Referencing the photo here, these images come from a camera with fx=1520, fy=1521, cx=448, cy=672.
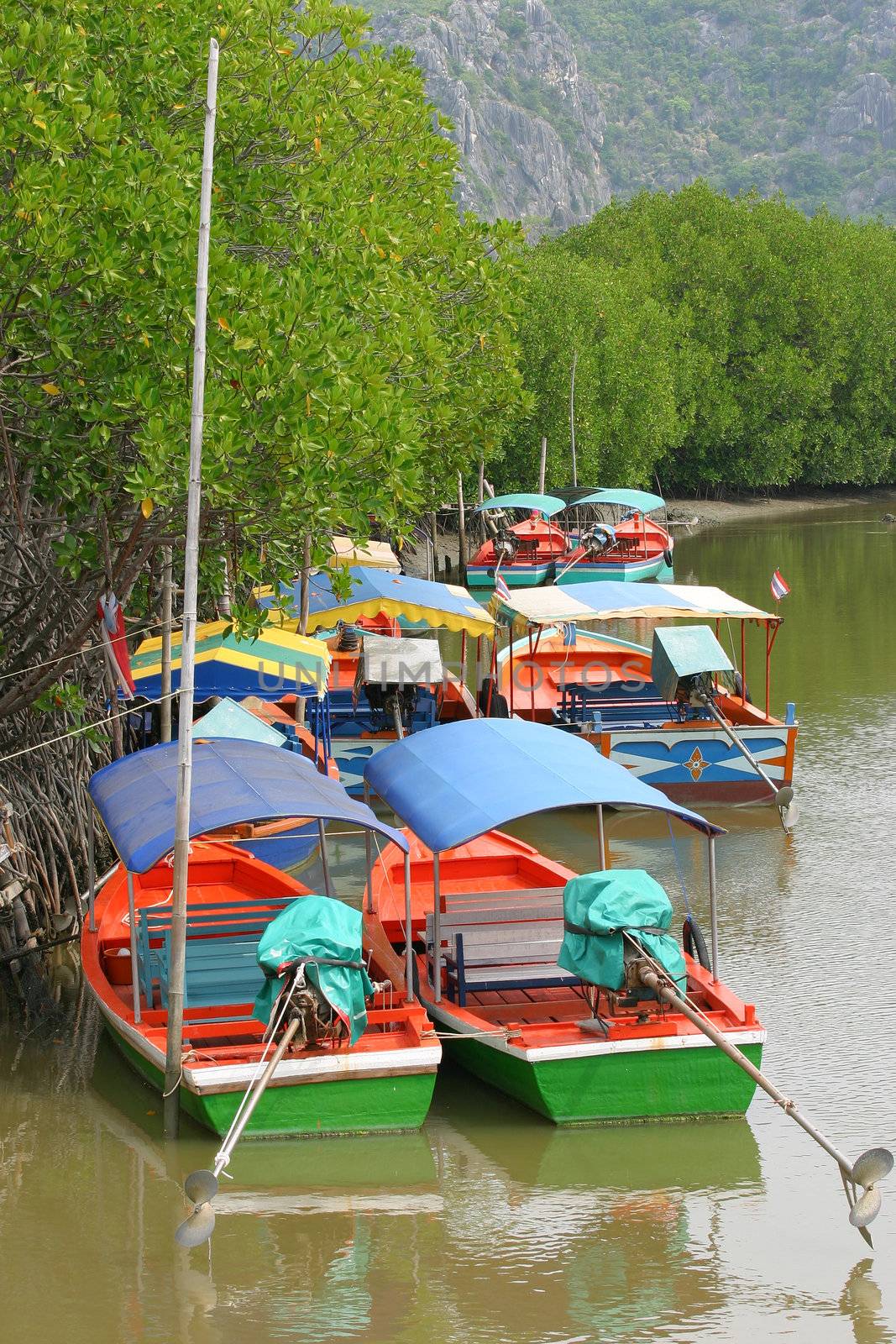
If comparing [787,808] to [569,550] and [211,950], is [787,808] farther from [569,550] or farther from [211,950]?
[569,550]

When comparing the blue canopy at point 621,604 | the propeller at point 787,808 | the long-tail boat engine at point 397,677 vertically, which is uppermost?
the blue canopy at point 621,604

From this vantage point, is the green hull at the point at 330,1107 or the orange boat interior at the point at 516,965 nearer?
the green hull at the point at 330,1107

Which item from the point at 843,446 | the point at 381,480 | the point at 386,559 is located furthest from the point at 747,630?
the point at 843,446

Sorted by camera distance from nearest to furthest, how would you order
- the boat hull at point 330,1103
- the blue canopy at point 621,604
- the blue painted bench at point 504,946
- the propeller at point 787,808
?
the boat hull at point 330,1103, the blue painted bench at point 504,946, the propeller at point 787,808, the blue canopy at point 621,604

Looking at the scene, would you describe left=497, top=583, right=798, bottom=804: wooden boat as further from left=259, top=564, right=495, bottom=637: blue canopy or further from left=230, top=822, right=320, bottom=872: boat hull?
left=230, top=822, right=320, bottom=872: boat hull

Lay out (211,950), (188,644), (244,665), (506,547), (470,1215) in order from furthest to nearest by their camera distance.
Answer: (506,547) < (244,665) < (211,950) < (188,644) < (470,1215)

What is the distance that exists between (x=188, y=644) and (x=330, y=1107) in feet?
9.70

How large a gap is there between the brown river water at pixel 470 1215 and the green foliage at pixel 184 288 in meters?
4.21

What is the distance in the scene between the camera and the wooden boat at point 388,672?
58.9 feet

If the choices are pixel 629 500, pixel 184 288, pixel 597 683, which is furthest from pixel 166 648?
pixel 629 500

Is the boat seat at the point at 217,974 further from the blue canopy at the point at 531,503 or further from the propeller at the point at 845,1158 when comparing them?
the blue canopy at the point at 531,503

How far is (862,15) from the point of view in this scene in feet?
475

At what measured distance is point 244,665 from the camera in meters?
15.1

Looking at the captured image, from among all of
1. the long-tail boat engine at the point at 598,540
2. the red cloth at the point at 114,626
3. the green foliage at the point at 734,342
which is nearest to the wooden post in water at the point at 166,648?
the red cloth at the point at 114,626
